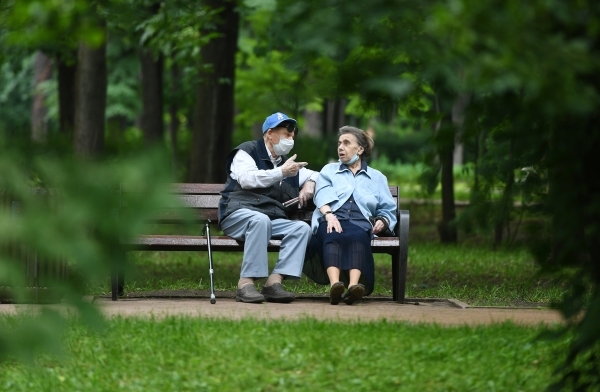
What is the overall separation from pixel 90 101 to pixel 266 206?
778 centimetres

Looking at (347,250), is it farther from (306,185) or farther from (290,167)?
(306,185)

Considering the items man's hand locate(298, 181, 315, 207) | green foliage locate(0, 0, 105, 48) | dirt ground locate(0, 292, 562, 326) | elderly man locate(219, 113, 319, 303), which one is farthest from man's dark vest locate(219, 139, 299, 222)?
green foliage locate(0, 0, 105, 48)

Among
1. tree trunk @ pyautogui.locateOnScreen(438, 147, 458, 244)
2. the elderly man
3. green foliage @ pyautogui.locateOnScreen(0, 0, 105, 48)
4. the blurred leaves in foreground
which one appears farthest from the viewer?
tree trunk @ pyautogui.locateOnScreen(438, 147, 458, 244)

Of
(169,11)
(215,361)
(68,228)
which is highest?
(169,11)

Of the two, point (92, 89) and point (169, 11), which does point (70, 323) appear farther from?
point (92, 89)

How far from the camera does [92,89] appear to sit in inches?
628

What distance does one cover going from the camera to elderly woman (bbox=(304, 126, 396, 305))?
8.45m

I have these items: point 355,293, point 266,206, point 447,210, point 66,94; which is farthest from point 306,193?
point 66,94

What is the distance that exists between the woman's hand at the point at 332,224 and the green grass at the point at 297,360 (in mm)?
1996

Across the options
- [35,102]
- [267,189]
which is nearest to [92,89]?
[267,189]

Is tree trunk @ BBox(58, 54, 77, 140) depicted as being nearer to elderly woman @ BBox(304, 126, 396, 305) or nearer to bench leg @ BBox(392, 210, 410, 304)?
elderly woman @ BBox(304, 126, 396, 305)

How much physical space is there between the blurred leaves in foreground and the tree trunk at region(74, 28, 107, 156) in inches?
529

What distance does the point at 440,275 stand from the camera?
11.9 metres

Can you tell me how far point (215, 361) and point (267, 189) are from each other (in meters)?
3.19
